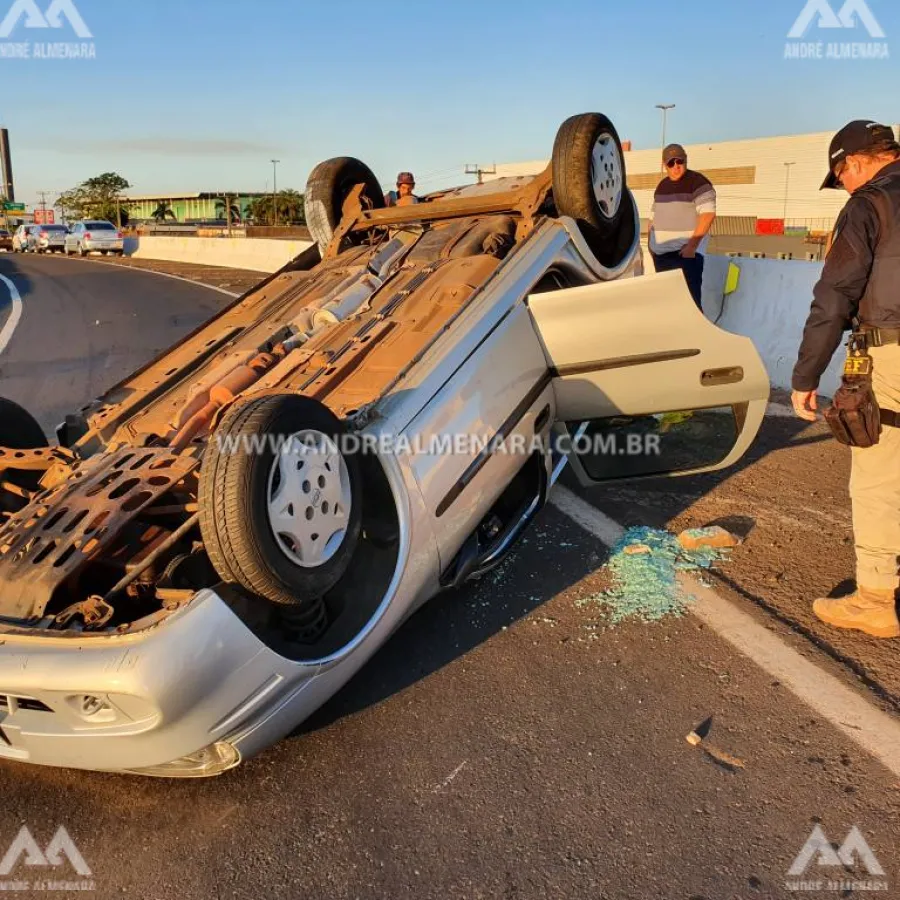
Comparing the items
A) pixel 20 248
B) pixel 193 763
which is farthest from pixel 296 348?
pixel 20 248

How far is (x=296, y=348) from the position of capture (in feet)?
13.0

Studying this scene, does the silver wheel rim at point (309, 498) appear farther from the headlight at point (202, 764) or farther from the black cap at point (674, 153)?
the black cap at point (674, 153)

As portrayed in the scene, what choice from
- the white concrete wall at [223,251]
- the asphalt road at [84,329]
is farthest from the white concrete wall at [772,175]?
the asphalt road at [84,329]

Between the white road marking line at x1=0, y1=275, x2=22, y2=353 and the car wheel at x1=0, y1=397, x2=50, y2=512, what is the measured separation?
742cm

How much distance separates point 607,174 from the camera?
14.9 ft

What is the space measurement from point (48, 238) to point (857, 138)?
38.9 meters

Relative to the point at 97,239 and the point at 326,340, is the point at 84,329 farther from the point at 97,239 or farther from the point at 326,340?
the point at 97,239

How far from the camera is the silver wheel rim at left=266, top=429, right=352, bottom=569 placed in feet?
8.16

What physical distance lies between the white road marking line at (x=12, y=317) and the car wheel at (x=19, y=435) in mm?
7420

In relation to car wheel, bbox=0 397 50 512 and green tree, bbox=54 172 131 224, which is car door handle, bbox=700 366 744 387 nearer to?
car wheel, bbox=0 397 50 512

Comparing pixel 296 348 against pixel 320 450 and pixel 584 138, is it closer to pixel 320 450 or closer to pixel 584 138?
pixel 320 450

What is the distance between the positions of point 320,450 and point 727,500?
2716 mm

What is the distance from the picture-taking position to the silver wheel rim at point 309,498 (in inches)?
98.0

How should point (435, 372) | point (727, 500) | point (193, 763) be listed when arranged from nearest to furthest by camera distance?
point (193, 763) → point (435, 372) → point (727, 500)
